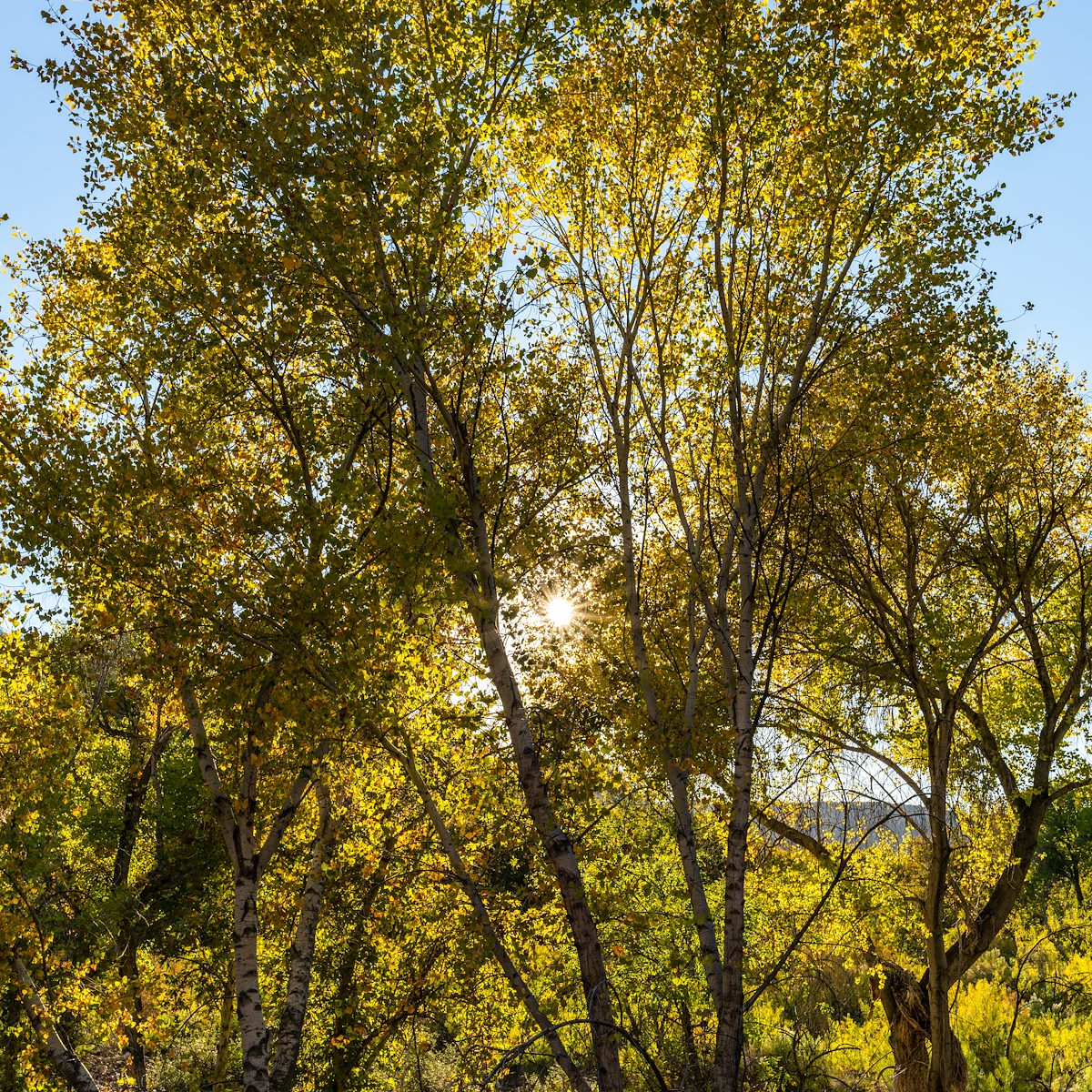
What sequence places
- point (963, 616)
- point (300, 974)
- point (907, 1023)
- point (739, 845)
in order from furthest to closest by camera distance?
point (907, 1023), point (963, 616), point (300, 974), point (739, 845)

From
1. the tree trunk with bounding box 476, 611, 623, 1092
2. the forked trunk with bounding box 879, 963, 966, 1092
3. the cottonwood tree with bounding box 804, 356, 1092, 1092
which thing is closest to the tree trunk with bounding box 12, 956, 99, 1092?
the tree trunk with bounding box 476, 611, 623, 1092

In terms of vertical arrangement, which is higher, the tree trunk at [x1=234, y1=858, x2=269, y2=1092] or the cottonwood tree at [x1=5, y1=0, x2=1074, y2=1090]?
the cottonwood tree at [x1=5, y1=0, x2=1074, y2=1090]

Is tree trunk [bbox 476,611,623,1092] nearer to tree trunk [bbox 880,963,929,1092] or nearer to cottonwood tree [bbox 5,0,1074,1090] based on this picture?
cottonwood tree [bbox 5,0,1074,1090]

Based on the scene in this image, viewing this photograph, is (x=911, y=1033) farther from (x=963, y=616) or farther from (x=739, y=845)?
(x=739, y=845)

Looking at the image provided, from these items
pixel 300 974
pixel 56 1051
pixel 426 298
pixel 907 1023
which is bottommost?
pixel 907 1023

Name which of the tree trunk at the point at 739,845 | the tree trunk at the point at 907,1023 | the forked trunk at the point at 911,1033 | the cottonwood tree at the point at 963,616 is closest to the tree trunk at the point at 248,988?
the tree trunk at the point at 739,845

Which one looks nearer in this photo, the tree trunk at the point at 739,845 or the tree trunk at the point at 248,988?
the tree trunk at the point at 739,845

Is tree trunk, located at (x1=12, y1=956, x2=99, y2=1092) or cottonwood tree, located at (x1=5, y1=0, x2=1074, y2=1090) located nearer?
cottonwood tree, located at (x1=5, y1=0, x2=1074, y2=1090)

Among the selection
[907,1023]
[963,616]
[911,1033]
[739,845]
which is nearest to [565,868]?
[739,845]

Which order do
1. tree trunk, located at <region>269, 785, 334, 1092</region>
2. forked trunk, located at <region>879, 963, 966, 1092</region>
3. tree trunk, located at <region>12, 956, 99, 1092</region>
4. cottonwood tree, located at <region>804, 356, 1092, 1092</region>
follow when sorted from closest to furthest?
tree trunk, located at <region>12, 956, 99, 1092</region> < tree trunk, located at <region>269, 785, 334, 1092</region> < cottonwood tree, located at <region>804, 356, 1092, 1092</region> < forked trunk, located at <region>879, 963, 966, 1092</region>

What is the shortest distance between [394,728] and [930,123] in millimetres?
6627

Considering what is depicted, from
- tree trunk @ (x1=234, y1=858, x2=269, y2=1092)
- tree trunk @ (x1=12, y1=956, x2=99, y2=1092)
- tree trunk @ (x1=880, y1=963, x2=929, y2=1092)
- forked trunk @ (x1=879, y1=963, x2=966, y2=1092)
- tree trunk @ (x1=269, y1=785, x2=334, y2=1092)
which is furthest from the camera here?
tree trunk @ (x1=880, y1=963, x2=929, y2=1092)

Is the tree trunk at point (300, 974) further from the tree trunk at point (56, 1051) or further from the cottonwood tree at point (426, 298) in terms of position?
the tree trunk at point (56, 1051)

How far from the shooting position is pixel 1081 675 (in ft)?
41.7
